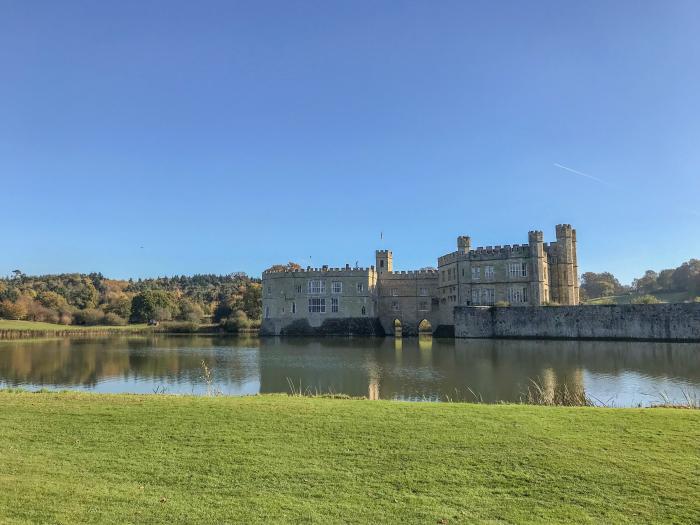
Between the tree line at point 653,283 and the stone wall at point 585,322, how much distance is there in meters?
34.6

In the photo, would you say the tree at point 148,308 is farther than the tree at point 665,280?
Yes

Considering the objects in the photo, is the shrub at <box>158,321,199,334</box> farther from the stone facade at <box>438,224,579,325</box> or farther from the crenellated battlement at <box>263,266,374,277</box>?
the stone facade at <box>438,224,579,325</box>

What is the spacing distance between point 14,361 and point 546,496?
28.0 m

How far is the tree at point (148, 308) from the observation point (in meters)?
75.9

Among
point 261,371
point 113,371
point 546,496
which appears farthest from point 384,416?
point 113,371

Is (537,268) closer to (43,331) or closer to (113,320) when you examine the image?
(43,331)

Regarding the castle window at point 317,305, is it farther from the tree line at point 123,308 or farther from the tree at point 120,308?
the tree at point 120,308

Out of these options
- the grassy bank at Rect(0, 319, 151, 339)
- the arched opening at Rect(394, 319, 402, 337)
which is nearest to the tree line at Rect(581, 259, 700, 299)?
the arched opening at Rect(394, 319, 402, 337)

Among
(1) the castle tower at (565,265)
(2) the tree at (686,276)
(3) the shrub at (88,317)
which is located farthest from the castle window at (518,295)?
(3) the shrub at (88,317)

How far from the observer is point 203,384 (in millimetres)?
17859

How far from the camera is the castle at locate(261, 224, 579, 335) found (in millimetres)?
45628

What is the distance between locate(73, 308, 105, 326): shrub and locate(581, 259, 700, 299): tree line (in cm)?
6995

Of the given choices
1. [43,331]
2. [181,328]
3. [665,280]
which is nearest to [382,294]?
[181,328]

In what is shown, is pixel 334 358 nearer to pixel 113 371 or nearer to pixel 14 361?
pixel 113 371
